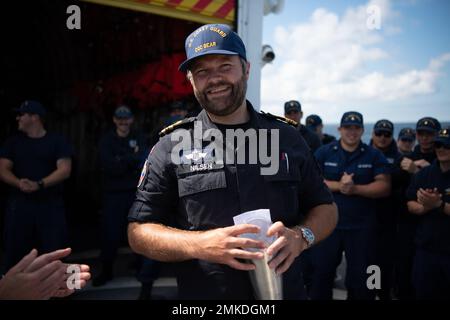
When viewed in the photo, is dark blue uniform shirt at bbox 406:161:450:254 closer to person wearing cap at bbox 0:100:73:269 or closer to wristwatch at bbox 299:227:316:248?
wristwatch at bbox 299:227:316:248

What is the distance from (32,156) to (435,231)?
3.71 m

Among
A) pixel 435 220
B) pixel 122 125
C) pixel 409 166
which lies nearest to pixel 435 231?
pixel 435 220

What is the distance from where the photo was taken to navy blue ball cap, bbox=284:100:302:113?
481 cm

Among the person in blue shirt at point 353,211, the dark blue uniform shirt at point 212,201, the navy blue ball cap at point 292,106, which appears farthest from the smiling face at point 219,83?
the navy blue ball cap at point 292,106

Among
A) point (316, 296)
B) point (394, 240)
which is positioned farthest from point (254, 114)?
point (394, 240)

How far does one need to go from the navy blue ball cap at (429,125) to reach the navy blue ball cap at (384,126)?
0.37m

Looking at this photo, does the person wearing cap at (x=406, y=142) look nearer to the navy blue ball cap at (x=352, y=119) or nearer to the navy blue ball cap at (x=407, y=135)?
the navy blue ball cap at (x=407, y=135)

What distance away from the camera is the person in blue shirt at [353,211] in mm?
3467

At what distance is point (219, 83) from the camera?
1.53m

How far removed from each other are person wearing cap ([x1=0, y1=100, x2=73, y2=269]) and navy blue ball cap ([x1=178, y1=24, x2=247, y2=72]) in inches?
101

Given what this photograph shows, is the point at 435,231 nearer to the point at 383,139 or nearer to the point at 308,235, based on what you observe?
the point at 383,139

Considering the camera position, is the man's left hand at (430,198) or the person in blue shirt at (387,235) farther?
the person in blue shirt at (387,235)

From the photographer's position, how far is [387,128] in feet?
13.8
